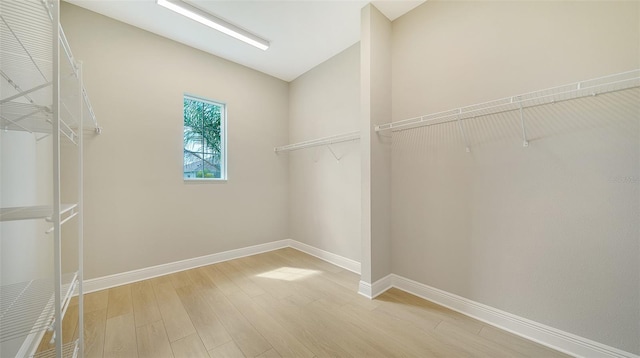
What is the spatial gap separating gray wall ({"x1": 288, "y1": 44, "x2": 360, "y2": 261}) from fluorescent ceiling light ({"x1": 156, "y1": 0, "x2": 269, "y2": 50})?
2.95 ft

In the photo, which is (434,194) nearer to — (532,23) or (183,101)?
(532,23)

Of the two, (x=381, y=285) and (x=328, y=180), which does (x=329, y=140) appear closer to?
(x=328, y=180)

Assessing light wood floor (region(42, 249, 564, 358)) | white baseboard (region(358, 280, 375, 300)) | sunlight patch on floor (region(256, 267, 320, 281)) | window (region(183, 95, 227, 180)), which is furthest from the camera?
window (region(183, 95, 227, 180))

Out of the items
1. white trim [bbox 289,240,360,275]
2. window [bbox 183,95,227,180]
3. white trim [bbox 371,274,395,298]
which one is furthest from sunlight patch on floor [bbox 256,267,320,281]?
window [bbox 183,95,227,180]

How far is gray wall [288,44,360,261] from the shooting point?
106 inches

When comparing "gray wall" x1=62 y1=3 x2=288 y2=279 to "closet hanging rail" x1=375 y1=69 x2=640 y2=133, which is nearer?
"closet hanging rail" x1=375 y1=69 x2=640 y2=133

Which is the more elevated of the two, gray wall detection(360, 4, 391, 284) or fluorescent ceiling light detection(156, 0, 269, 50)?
fluorescent ceiling light detection(156, 0, 269, 50)

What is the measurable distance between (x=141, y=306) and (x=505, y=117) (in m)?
3.22

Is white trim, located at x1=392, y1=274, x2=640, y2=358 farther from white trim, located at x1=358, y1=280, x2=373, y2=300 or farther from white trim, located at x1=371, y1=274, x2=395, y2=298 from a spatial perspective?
white trim, located at x1=358, y1=280, x2=373, y2=300

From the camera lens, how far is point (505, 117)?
1609mm

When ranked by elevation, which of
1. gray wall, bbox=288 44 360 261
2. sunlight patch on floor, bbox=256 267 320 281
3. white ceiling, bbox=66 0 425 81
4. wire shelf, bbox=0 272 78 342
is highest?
white ceiling, bbox=66 0 425 81

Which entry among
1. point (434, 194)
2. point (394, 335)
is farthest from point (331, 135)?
point (394, 335)

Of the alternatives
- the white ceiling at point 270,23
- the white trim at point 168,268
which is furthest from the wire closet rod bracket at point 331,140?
the white trim at point 168,268

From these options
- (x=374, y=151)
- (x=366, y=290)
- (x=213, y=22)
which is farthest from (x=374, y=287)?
(x=213, y=22)
